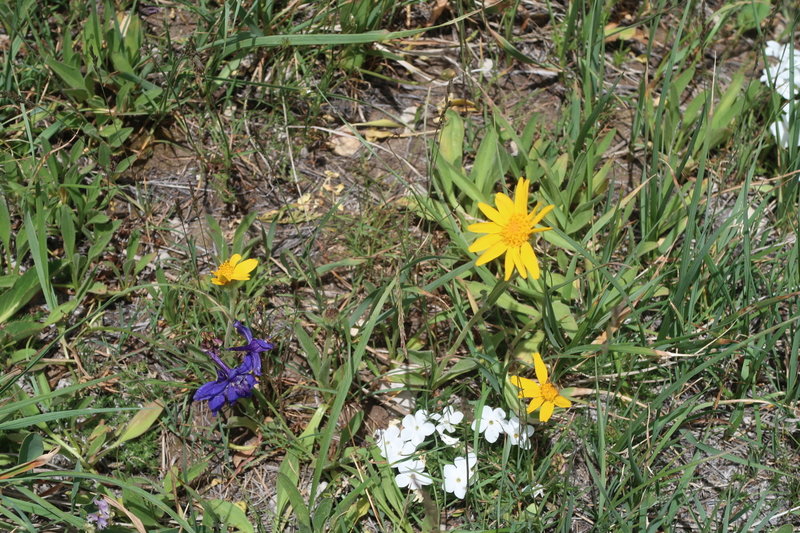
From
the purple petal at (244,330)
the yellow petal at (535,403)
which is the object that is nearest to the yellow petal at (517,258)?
the yellow petal at (535,403)

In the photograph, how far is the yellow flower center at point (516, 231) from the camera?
1.73 m

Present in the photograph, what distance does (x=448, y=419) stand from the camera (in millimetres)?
2055

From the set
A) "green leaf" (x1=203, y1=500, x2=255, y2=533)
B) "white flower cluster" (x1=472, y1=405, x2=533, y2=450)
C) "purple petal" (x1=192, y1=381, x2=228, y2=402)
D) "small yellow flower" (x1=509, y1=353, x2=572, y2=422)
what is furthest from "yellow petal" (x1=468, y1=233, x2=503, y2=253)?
"green leaf" (x1=203, y1=500, x2=255, y2=533)

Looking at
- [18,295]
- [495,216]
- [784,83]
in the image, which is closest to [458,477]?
[495,216]

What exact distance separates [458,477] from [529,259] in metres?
0.68

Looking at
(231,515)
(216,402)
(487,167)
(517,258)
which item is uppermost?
(517,258)

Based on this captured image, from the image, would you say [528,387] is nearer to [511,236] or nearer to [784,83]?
[511,236]

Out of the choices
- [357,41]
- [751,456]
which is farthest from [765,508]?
[357,41]

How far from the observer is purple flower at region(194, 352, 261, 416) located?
193 cm

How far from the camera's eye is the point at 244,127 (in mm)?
2635

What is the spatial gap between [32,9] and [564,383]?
7.37 ft

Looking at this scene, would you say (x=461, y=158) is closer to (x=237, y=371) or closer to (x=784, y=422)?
(x=237, y=371)

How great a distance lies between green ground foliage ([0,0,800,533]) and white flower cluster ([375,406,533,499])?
4 centimetres

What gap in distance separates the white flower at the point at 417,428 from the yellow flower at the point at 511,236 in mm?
546
